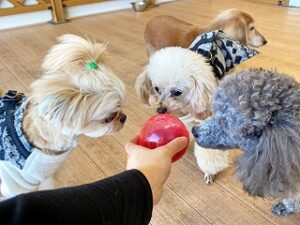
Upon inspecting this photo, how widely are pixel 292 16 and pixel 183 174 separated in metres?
3.20

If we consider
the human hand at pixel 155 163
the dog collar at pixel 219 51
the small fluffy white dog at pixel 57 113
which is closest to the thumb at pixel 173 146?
the human hand at pixel 155 163

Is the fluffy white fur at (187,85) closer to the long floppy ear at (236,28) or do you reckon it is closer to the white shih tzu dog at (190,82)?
Answer: the white shih tzu dog at (190,82)

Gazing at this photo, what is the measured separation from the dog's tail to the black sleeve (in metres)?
0.47

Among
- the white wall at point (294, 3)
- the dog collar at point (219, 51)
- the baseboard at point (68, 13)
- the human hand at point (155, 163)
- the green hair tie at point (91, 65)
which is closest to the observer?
the human hand at point (155, 163)

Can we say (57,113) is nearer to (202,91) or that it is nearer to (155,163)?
(155,163)

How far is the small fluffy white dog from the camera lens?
2.92ft

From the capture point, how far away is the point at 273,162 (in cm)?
83

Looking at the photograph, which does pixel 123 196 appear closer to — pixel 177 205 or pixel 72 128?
pixel 72 128

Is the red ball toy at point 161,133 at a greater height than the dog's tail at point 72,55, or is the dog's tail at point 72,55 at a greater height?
the dog's tail at point 72,55

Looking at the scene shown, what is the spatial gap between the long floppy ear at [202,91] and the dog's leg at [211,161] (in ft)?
0.70

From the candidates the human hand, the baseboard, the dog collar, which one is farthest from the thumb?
the baseboard

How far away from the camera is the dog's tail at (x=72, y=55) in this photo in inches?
37.3

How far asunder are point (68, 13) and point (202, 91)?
3232 millimetres

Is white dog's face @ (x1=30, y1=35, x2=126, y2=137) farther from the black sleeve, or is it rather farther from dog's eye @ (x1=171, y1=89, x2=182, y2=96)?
dog's eye @ (x1=171, y1=89, x2=182, y2=96)
